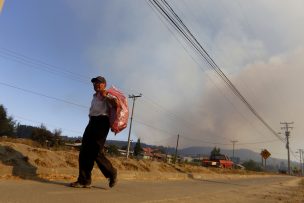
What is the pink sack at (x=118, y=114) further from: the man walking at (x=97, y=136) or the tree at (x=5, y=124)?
the tree at (x=5, y=124)

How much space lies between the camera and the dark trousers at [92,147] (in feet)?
20.9

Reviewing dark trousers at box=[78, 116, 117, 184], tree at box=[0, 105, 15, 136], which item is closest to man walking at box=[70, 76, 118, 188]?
dark trousers at box=[78, 116, 117, 184]

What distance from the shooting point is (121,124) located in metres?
6.45

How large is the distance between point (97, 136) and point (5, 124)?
76.1 m

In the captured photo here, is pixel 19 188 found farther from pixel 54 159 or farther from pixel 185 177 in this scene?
pixel 185 177

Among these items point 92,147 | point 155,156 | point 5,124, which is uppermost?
point 5,124

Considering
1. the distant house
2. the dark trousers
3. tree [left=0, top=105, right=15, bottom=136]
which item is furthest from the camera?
tree [left=0, top=105, right=15, bottom=136]

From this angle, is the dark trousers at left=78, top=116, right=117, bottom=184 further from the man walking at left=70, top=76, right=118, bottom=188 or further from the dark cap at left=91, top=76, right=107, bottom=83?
the dark cap at left=91, top=76, right=107, bottom=83

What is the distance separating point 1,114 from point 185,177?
7043 centimetres

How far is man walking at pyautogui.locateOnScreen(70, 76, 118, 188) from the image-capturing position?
20.9ft

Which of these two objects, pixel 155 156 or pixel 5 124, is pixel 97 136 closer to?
pixel 155 156

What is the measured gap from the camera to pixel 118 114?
6.41 meters

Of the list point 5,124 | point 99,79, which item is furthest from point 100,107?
point 5,124

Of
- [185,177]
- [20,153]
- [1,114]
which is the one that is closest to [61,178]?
[20,153]
